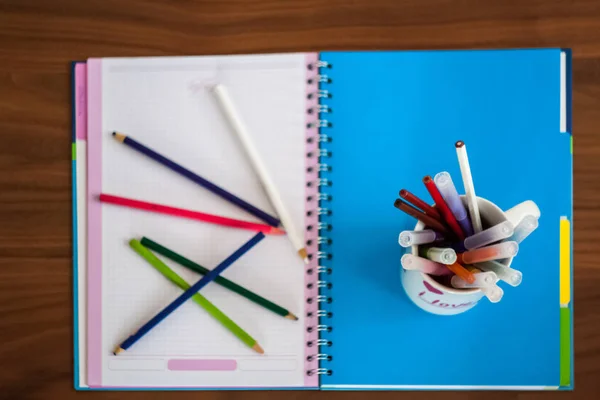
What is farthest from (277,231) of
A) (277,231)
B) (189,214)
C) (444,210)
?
(444,210)

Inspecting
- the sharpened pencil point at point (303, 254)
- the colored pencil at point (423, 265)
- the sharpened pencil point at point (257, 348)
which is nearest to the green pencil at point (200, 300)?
the sharpened pencil point at point (257, 348)

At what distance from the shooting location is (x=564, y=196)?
590 mm

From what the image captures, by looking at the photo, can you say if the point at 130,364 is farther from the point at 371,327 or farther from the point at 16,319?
the point at 371,327

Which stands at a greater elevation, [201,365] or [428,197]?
[428,197]

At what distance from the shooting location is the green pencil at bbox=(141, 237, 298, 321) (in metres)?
0.59

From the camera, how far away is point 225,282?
0.60 meters

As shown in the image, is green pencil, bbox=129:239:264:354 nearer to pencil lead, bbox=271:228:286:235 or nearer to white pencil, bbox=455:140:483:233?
pencil lead, bbox=271:228:286:235

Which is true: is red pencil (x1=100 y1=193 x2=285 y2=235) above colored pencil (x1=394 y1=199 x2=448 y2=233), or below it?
above

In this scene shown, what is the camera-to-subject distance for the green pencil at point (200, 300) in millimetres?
598

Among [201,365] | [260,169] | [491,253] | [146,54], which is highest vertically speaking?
[146,54]

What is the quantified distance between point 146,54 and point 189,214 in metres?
0.20

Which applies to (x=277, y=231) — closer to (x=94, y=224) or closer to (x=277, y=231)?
(x=277, y=231)

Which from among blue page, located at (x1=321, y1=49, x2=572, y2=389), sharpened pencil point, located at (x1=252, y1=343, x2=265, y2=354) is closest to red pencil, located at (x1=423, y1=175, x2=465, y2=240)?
blue page, located at (x1=321, y1=49, x2=572, y2=389)

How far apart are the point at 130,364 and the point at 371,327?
28 cm
